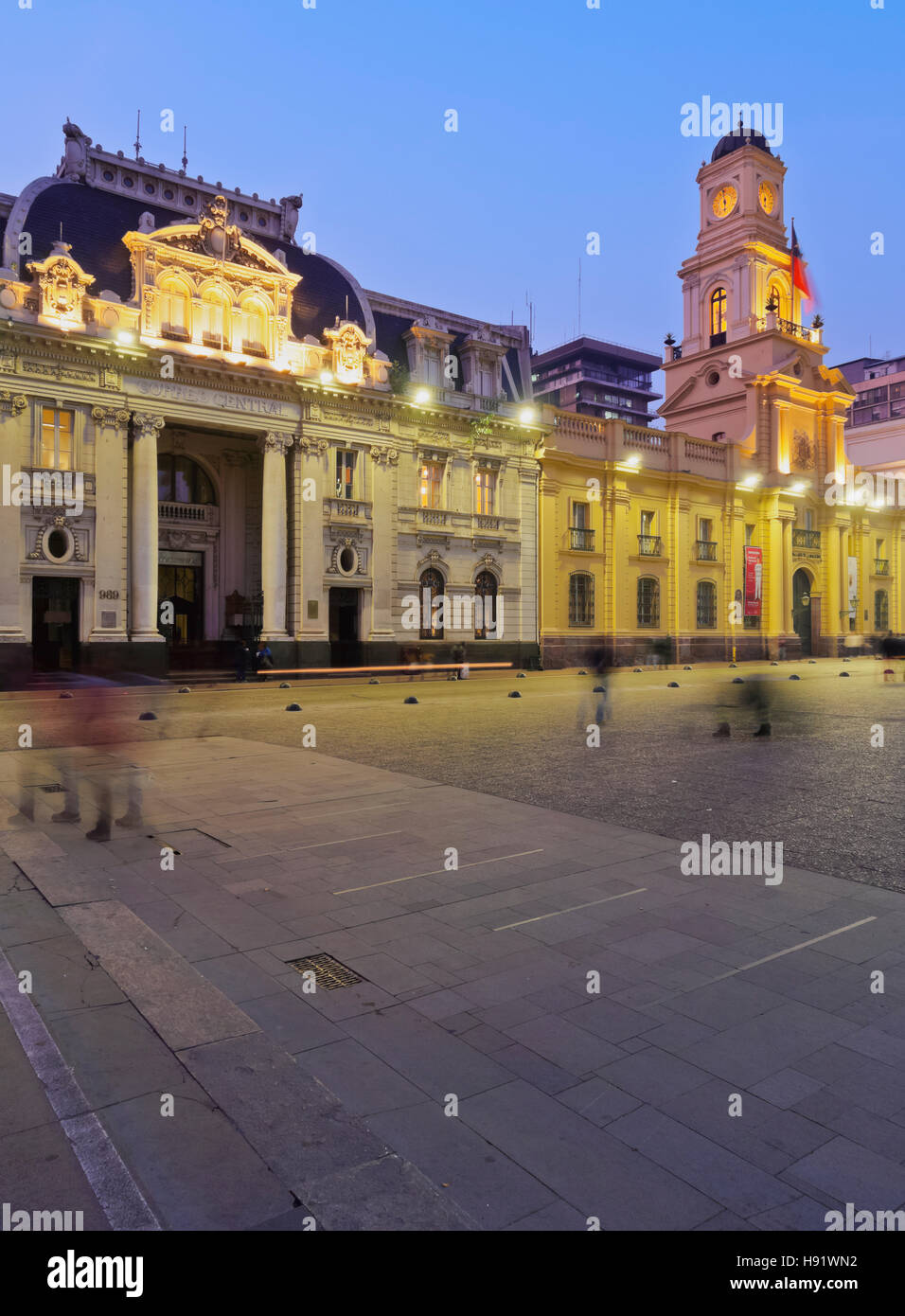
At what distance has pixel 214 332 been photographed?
2941cm

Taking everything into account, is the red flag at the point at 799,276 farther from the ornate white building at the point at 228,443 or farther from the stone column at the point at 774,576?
the ornate white building at the point at 228,443

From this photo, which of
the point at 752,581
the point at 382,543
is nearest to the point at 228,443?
the point at 382,543

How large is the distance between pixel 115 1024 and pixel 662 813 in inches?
223

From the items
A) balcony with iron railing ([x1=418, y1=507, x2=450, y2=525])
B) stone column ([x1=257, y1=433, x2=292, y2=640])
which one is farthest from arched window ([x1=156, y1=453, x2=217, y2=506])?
balcony with iron railing ([x1=418, y1=507, x2=450, y2=525])

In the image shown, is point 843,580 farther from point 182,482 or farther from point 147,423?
point 147,423

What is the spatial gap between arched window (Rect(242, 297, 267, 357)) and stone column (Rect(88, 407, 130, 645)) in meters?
5.62

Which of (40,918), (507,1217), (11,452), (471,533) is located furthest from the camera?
(471,533)

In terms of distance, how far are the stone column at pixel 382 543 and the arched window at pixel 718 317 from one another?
2808cm

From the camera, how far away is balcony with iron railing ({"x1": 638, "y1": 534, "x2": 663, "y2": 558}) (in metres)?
41.3

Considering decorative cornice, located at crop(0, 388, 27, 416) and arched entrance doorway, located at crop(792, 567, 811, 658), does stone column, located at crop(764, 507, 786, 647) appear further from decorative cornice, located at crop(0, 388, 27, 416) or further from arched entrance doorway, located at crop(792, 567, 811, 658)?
decorative cornice, located at crop(0, 388, 27, 416)

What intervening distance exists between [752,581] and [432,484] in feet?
71.9

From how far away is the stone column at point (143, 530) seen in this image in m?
27.8
